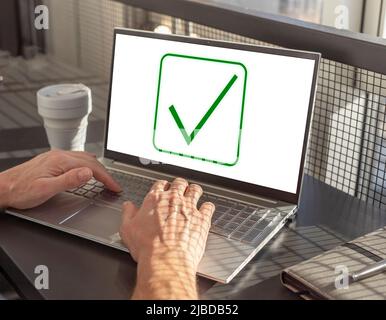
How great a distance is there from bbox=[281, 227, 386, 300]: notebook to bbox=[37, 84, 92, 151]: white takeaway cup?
630 millimetres

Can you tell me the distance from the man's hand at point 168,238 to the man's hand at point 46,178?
12cm

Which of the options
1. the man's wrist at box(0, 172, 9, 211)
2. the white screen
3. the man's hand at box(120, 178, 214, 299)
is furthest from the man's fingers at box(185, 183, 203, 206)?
the man's wrist at box(0, 172, 9, 211)

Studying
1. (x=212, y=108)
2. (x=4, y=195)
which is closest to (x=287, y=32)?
(x=212, y=108)

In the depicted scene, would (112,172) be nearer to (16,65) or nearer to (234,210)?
(234,210)

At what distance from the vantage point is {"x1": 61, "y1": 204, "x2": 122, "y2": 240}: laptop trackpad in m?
0.92

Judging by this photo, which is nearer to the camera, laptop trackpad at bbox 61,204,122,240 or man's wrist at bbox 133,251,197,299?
man's wrist at bbox 133,251,197,299

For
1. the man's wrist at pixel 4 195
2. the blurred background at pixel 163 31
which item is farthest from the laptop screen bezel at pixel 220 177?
the man's wrist at pixel 4 195

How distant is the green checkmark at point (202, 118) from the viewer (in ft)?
3.32

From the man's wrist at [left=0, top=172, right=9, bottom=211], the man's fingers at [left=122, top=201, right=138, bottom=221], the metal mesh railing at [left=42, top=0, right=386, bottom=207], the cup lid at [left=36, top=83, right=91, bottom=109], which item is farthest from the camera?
the cup lid at [left=36, top=83, right=91, bottom=109]

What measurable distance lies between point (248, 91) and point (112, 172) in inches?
12.0

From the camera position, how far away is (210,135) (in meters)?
1.03

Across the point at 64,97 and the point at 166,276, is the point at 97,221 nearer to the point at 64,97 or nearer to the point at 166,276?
the point at 166,276

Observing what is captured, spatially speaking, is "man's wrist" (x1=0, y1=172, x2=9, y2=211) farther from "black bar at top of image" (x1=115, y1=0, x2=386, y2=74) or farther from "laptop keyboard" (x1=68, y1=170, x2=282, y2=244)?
"black bar at top of image" (x1=115, y1=0, x2=386, y2=74)

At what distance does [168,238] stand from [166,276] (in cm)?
7
